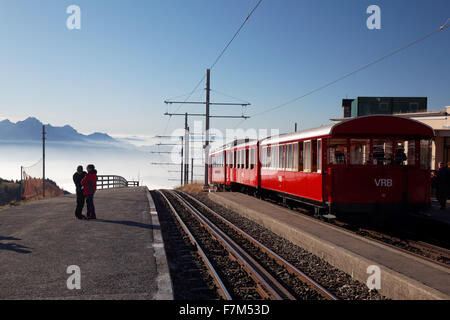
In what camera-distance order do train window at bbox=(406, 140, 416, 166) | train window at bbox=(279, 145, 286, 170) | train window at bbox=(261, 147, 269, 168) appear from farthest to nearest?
train window at bbox=(261, 147, 269, 168) → train window at bbox=(279, 145, 286, 170) → train window at bbox=(406, 140, 416, 166)

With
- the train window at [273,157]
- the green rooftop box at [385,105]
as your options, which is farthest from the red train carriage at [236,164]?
the green rooftop box at [385,105]

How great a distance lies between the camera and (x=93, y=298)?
567 cm

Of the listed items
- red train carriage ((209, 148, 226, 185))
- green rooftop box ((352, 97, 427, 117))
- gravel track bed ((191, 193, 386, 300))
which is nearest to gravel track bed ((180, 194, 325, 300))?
gravel track bed ((191, 193, 386, 300))

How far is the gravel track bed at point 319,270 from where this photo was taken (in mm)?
6551

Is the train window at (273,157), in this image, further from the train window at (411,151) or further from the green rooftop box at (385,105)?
the green rooftop box at (385,105)

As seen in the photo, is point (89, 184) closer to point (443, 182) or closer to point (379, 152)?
point (379, 152)

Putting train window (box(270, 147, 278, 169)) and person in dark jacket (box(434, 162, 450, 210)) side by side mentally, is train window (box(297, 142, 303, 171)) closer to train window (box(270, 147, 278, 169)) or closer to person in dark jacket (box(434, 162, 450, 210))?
train window (box(270, 147, 278, 169))

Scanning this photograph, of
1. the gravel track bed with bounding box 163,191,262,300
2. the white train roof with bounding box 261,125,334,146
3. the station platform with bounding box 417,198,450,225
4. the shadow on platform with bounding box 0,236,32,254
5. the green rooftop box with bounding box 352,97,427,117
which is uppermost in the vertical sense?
the green rooftop box with bounding box 352,97,427,117

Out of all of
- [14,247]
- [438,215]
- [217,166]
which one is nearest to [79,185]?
[14,247]

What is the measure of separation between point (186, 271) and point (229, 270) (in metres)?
0.79

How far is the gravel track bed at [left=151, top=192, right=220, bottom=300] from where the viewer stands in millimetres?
6469

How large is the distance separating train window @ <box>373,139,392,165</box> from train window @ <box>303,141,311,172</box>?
5.99ft
